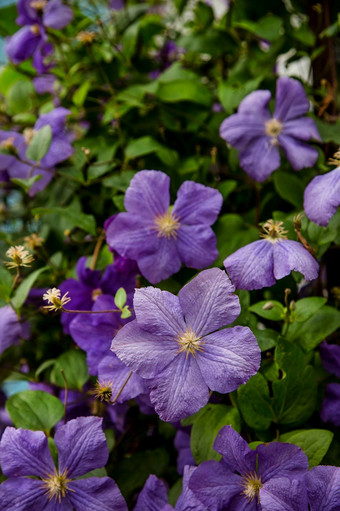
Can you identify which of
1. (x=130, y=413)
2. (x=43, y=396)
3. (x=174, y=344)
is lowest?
(x=130, y=413)

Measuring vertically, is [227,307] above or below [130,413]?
above

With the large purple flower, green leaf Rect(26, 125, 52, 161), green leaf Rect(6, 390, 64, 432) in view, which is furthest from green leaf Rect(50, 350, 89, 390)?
green leaf Rect(26, 125, 52, 161)

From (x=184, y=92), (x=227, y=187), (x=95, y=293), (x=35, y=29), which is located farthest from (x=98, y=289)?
(x=35, y=29)

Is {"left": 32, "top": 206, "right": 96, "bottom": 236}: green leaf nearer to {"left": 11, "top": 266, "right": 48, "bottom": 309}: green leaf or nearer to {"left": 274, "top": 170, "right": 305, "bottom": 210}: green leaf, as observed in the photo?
{"left": 11, "top": 266, "right": 48, "bottom": 309}: green leaf

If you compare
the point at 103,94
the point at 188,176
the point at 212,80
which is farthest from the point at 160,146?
the point at 212,80

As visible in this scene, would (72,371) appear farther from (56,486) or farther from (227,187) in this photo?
(227,187)

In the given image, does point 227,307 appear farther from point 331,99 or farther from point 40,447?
point 331,99

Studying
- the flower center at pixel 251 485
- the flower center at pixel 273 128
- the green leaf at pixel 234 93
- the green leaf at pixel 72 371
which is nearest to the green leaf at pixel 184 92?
the green leaf at pixel 234 93

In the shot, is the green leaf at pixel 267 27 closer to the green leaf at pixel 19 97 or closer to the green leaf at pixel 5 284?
the green leaf at pixel 19 97
